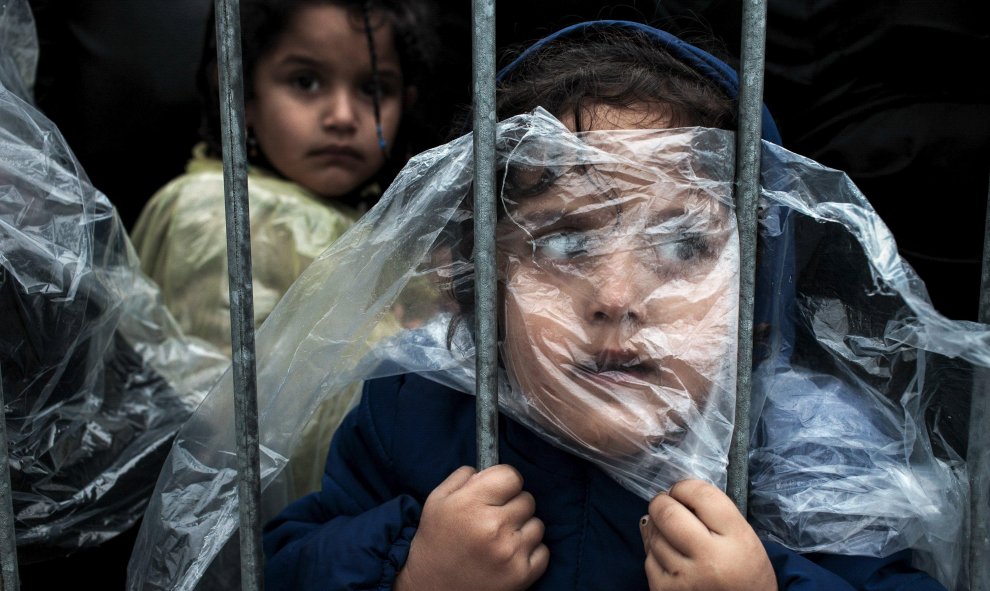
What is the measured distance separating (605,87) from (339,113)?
119cm

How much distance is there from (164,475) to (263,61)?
55.0 inches

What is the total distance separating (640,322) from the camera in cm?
114

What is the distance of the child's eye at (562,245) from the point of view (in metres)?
1.17

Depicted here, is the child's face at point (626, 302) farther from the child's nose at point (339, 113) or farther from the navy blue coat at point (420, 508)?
the child's nose at point (339, 113)

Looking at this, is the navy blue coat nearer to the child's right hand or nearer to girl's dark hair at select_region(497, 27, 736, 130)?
the child's right hand

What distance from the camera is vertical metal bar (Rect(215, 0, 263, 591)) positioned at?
41.9 inches

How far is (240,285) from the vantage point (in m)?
1.10

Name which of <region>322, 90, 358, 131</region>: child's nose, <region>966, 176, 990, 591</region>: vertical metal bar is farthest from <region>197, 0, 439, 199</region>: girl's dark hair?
<region>966, 176, 990, 591</region>: vertical metal bar

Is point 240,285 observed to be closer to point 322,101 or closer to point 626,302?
point 626,302

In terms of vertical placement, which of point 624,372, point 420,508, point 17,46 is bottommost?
point 420,508

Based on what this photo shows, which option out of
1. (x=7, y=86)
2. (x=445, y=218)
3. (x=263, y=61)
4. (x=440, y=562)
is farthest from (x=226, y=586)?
(x=263, y=61)

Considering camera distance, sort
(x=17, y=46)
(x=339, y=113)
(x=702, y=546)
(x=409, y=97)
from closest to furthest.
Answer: (x=702, y=546) < (x=17, y=46) < (x=339, y=113) < (x=409, y=97)

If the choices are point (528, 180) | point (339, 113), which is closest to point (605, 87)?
point (528, 180)

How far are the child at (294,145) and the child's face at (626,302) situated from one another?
114 centimetres
